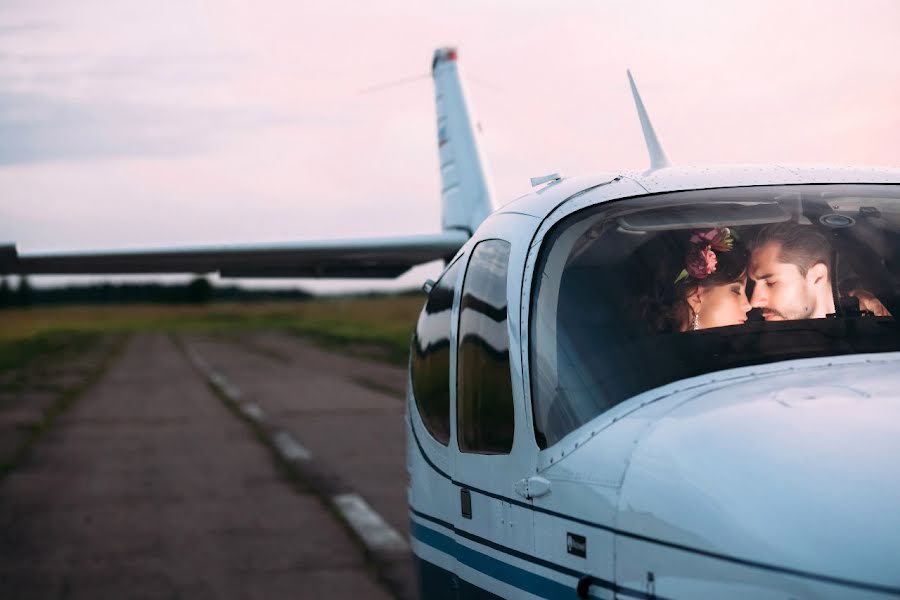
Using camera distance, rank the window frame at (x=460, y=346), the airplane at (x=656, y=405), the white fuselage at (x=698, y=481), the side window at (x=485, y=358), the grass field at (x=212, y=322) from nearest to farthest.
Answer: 1. the white fuselage at (x=698, y=481)
2. the airplane at (x=656, y=405)
3. the window frame at (x=460, y=346)
4. the side window at (x=485, y=358)
5. the grass field at (x=212, y=322)

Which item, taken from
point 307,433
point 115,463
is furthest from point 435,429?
point 307,433

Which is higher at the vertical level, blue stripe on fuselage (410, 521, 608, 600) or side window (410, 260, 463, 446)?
side window (410, 260, 463, 446)

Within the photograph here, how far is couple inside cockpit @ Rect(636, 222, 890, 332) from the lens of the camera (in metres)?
3.76

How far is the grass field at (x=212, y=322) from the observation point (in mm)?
45875

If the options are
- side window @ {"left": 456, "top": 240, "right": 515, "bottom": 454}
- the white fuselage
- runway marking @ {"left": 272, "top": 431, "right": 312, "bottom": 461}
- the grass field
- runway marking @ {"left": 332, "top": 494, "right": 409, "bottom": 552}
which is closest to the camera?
the white fuselage

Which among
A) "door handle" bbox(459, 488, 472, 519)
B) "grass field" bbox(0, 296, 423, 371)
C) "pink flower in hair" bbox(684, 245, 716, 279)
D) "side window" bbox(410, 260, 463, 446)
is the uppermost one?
"pink flower in hair" bbox(684, 245, 716, 279)

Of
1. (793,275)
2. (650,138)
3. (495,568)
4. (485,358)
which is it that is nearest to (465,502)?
(495,568)

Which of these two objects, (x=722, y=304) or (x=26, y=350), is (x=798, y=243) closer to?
(x=722, y=304)

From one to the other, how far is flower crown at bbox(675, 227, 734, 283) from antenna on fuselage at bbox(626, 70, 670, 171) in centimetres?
150

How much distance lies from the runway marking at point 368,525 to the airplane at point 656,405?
376cm

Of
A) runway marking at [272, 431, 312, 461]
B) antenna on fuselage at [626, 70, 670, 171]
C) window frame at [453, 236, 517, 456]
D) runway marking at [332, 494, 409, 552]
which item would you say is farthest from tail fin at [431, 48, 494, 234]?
window frame at [453, 236, 517, 456]

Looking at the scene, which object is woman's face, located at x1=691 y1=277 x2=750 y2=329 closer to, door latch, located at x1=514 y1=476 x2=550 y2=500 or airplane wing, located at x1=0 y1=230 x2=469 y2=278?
door latch, located at x1=514 y1=476 x2=550 y2=500

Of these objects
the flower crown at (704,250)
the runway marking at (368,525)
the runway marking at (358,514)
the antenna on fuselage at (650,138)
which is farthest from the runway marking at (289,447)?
the flower crown at (704,250)

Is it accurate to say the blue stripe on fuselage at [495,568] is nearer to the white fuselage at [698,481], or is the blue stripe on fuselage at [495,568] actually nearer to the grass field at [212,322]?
the white fuselage at [698,481]
